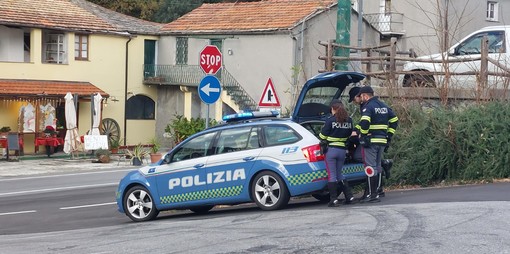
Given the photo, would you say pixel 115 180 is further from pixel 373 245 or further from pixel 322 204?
pixel 373 245

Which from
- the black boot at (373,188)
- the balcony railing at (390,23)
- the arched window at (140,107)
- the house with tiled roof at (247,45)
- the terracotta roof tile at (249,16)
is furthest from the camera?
the balcony railing at (390,23)

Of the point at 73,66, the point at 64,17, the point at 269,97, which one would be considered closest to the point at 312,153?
the point at 269,97

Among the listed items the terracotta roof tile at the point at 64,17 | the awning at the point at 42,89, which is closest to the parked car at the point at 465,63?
the awning at the point at 42,89

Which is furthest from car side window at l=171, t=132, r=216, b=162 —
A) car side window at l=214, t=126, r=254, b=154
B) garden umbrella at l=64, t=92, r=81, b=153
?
garden umbrella at l=64, t=92, r=81, b=153

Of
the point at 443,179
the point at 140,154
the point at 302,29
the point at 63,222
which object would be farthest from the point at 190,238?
the point at 302,29

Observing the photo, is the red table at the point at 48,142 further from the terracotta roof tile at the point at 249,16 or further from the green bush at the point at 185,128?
the terracotta roof tile at the point at 249,16

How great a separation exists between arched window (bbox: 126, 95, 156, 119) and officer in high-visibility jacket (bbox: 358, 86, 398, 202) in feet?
97.3

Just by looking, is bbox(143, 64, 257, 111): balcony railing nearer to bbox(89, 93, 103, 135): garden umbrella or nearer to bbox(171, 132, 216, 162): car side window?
bbox(89, 93, 103, 135): garden umbrella

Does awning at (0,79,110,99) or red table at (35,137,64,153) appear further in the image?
awning at (0,79,110,99)

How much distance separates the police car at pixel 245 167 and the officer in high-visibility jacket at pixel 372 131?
501 millimetres

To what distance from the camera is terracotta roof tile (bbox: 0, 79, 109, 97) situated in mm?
36156

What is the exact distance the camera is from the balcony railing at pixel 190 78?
40250 mm

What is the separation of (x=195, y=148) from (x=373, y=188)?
10.1 feet

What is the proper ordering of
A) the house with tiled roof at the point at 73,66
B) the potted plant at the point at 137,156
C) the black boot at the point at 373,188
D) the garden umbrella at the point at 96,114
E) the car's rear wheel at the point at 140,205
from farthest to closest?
the house with tiled roof at the point at 73,66
the garden umbrella at the point at 96,114
the potted plant at the point at 137,156
the car's rear wheel at the point at 140,205
the black boot at the point at 373,188
